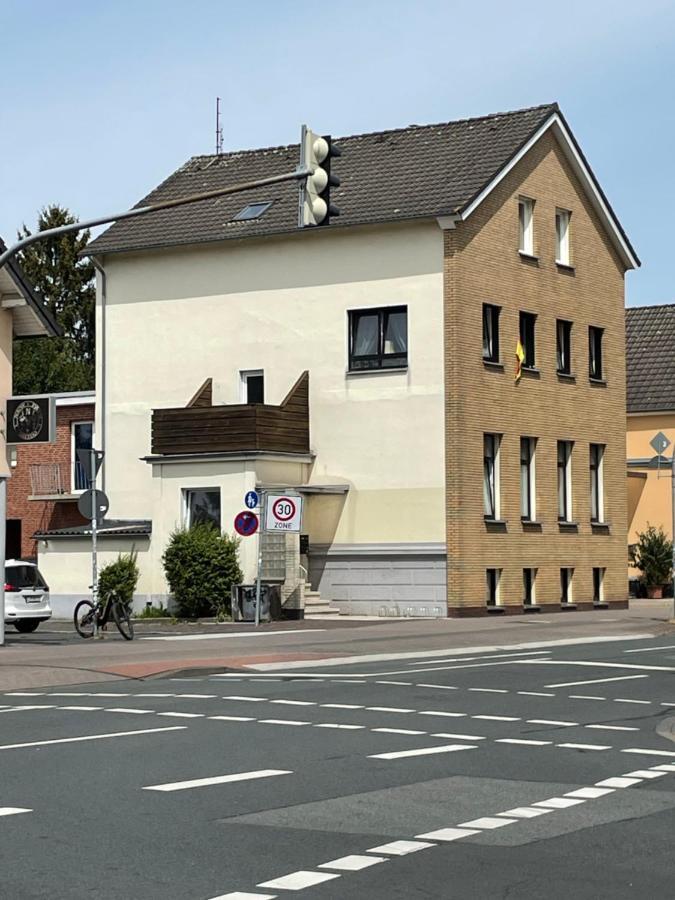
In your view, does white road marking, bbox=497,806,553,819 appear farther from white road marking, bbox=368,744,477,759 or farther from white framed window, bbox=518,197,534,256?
white framed window, bbox=518,197,534,256

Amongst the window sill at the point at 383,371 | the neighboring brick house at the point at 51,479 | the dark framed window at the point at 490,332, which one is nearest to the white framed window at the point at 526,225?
the dark framed window at the point at 490,332

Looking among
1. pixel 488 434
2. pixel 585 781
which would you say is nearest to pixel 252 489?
pixel 488 434

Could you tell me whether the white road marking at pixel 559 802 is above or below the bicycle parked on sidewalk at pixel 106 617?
below

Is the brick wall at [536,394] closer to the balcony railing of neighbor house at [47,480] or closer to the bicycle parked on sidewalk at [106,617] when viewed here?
the bicycle parked on sidewalk at [106,617]

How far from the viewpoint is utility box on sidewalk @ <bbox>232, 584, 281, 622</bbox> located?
37.8 metres

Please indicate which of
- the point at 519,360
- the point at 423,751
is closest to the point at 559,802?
the point at 423,751

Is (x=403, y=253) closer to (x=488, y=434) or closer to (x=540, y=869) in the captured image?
(x=488, y=434)

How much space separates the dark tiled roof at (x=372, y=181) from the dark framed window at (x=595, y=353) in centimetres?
623

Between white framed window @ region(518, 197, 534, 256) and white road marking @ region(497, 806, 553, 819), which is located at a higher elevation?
white framed window @ region(518, 197, 534, 256)

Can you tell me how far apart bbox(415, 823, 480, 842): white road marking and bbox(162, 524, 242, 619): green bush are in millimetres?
28993

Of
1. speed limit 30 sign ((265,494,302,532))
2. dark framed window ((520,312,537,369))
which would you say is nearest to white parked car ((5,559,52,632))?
speed limit 30 sign ((265,494,302,532))

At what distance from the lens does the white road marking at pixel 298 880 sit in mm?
7779

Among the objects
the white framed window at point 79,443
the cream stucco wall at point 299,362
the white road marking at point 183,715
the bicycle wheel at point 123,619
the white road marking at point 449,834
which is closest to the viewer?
the white road marking at point 449,834

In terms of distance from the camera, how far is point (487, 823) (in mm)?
9695
